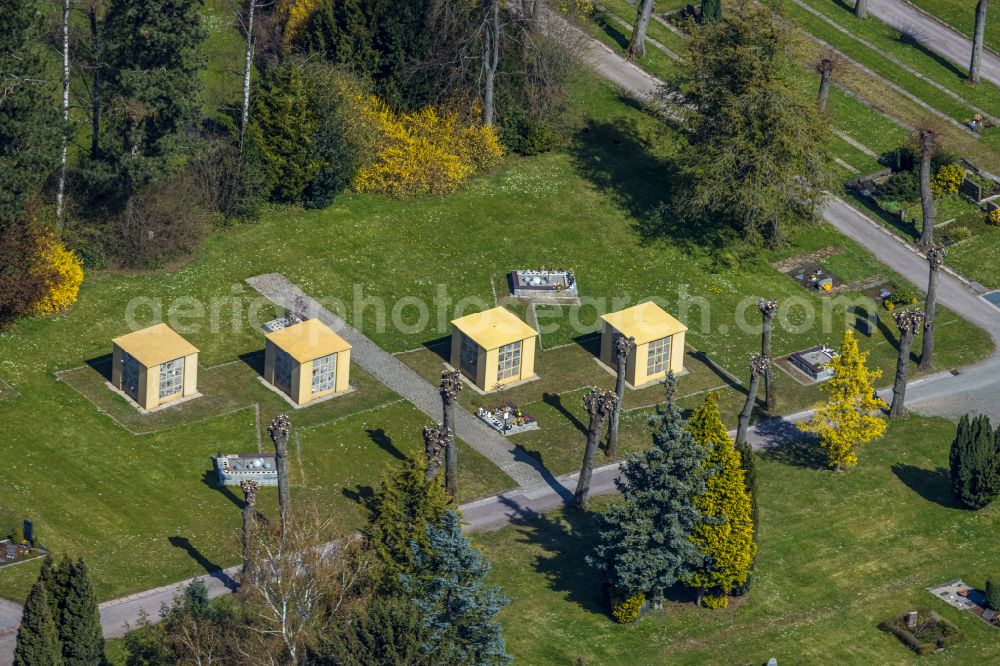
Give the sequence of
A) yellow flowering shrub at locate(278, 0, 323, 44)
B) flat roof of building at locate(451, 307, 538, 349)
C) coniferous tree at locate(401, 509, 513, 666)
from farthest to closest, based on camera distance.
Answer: yellow flowering shrub at locate(278, 0, 323, 44), flat roof of building at locate(451, 307, 538, 349), coniferous tree at locate(401, 509, 513, 666)

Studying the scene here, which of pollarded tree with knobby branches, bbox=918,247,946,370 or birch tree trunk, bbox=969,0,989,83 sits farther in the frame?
birch tree trunk, bbox=969,0,989,83

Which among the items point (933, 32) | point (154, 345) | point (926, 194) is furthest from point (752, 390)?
point (933, 32)

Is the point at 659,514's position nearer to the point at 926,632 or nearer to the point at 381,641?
the point at 926,632

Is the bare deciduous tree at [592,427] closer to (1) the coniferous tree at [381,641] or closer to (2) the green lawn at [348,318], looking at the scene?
(2) the green lawn at [348,318]

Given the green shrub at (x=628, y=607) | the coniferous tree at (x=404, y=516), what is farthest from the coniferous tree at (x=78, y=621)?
the green shrub at (x=628, y=607)

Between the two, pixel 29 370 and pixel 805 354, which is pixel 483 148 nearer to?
pixel 805 354

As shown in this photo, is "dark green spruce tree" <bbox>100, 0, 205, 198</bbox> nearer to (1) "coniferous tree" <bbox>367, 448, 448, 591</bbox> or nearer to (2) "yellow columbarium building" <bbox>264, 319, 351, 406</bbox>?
(2) "yellow columbarium building" <bbox>264, 319, 351, 406</bbox>

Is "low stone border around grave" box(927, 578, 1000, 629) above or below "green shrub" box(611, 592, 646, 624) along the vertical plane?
above

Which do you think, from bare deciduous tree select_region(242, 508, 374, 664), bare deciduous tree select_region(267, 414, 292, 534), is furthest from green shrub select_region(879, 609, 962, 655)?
bare deciduous tree select_region(267, 414, 292, 534)
